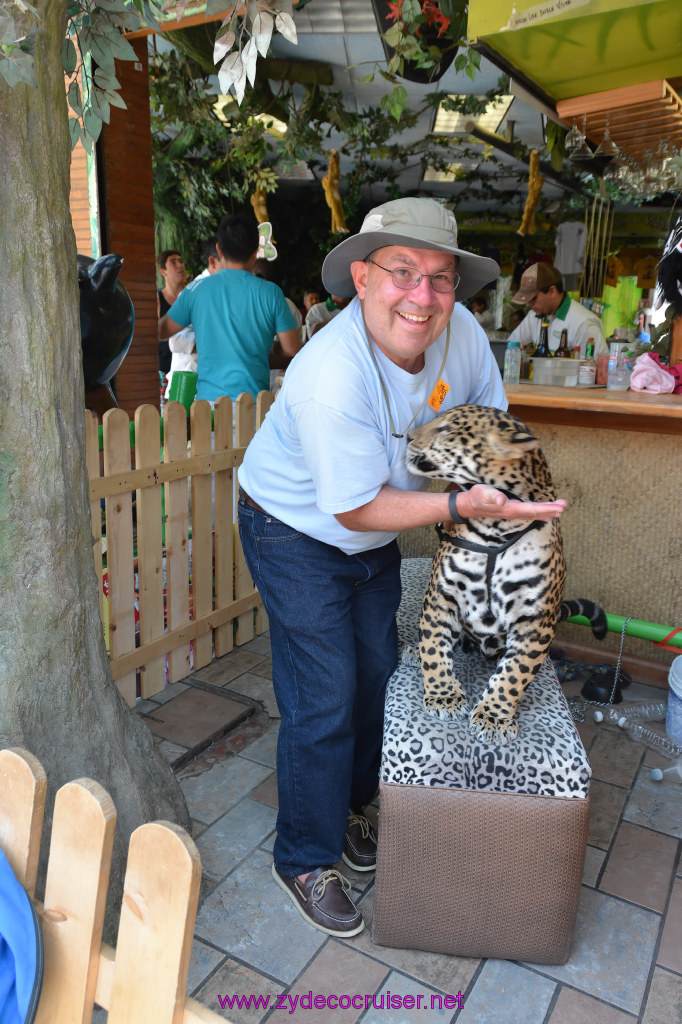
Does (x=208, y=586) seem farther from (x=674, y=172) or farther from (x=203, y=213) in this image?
(x=203, y=213)

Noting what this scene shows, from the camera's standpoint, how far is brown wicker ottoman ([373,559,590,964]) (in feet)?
6.60

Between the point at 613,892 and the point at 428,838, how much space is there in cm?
87

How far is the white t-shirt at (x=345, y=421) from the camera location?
1977 mm

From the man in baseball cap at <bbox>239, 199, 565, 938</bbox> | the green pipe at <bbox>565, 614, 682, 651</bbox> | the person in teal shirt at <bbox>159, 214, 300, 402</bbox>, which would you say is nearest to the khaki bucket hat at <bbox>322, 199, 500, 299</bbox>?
the man in baseball cap at <bbox>239, 199, 565, 938</bbox>

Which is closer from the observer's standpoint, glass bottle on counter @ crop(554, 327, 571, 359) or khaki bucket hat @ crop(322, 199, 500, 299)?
khaki bucket hat @ crop(322, 199, 500, 299)

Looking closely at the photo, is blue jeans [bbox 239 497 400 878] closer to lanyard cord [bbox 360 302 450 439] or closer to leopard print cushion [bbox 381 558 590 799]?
leopard print cushion [bbox 381 558 590 799]

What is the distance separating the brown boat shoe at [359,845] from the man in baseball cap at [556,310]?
4.49m

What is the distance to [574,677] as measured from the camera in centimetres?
392

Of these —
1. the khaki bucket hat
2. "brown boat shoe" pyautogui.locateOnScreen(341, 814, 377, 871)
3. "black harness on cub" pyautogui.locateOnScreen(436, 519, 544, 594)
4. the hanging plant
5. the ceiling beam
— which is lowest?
"brown boat shoe" pyautogui.locateOnScreen(341, 814, 377, 871)

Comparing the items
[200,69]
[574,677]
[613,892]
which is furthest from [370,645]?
[200,69]

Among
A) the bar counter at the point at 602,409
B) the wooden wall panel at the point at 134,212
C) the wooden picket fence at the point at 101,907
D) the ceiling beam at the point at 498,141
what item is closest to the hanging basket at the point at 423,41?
the wooden wall panel at the point at 134,212

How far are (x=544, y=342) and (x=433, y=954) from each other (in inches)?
182

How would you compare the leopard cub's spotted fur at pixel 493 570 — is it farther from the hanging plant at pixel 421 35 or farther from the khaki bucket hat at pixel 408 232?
the hanging plant at pixel 421 35

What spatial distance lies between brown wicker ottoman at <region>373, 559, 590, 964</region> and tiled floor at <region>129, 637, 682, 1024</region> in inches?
3.9
